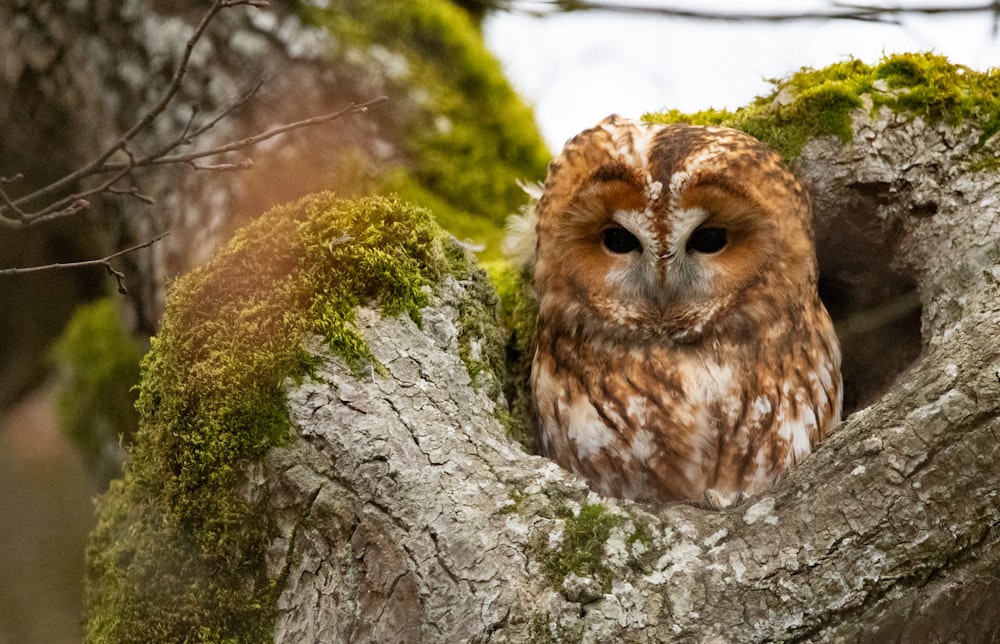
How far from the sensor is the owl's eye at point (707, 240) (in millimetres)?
2537

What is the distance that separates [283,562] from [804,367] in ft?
4.72

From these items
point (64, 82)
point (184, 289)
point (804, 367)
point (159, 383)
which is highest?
point (64, 82)

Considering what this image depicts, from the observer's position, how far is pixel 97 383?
391 cm

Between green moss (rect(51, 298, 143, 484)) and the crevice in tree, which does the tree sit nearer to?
the crevice in tree

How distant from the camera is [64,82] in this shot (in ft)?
12.1

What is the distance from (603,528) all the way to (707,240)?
92cm

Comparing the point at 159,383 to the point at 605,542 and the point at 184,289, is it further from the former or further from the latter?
the point at 605,542

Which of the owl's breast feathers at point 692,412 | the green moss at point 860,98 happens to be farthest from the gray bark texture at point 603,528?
the green moss at point 860,98

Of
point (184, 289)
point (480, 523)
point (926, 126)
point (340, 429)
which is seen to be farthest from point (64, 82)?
point (926, 126)

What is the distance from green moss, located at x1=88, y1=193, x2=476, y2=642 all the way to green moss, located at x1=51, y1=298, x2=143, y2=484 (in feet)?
4.63

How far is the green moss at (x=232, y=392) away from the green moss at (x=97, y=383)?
1411mm

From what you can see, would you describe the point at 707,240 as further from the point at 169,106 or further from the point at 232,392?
the point at 169,106

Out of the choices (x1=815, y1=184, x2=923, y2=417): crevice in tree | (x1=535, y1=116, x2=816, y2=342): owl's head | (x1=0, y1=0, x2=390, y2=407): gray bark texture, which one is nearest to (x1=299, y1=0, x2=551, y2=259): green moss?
(x1=0, y1=0, x2=390, y2=407): gray bark texture

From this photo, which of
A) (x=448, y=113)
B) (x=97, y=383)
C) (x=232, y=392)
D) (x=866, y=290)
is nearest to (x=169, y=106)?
(x=448, y=113)
